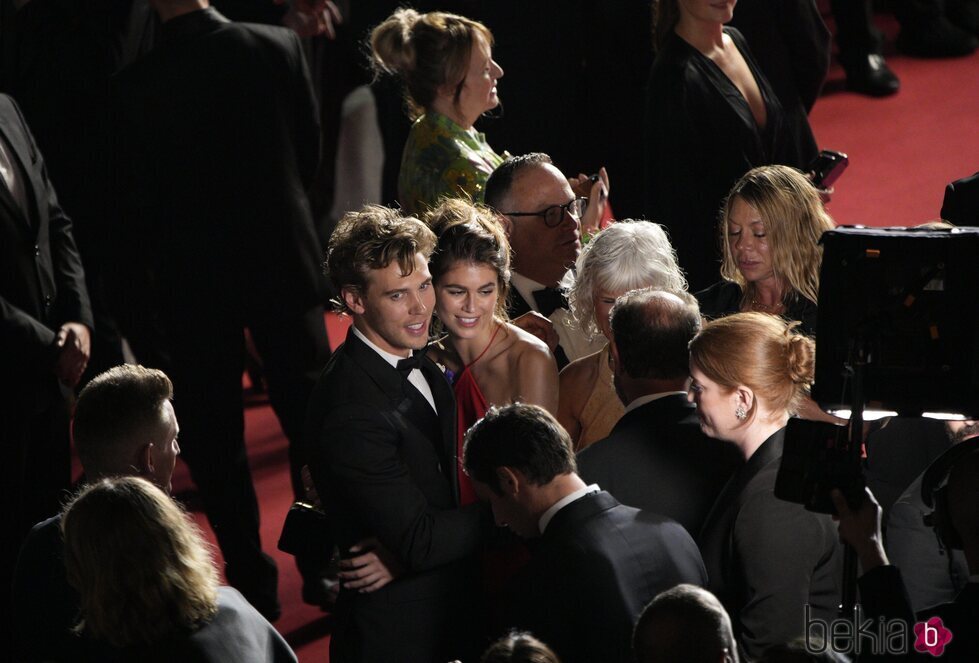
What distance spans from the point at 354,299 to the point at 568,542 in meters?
0.94

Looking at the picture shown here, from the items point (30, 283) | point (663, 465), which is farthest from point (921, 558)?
point (30, 283)

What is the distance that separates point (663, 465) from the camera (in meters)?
2.98

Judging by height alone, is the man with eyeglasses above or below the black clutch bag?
above

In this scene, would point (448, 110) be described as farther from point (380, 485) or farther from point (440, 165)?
point (380, 485)

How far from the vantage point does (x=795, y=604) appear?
261 centimetres

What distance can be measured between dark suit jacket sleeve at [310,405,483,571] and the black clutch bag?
0.44 ft

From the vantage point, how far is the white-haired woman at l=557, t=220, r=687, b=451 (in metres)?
3.54

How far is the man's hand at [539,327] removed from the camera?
3.91 m

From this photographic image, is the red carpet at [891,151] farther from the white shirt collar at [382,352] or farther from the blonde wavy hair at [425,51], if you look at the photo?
the white shirt collar at [382,352]

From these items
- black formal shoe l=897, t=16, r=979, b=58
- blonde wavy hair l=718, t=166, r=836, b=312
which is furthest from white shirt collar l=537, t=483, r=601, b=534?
black formal shoe l=897, t=16, r=979, b=58

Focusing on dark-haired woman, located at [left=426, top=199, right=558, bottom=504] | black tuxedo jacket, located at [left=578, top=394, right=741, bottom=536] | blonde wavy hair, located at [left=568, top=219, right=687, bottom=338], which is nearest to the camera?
black tuxedo jacket, located at [left=578, top=394, right=741, bottom=536]

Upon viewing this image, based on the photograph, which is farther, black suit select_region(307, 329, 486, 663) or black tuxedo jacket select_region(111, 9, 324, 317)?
black tuxedo jacket select_region(111, 9, 324, 317)

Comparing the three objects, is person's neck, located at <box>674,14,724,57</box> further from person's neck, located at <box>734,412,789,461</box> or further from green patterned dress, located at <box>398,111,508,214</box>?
person's neck, located at <box>734,412,789,461</box>

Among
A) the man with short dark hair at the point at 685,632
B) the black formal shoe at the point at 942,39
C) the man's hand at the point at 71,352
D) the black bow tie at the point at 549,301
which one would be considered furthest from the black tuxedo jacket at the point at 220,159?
the black formal shoe at the point at 942,39
